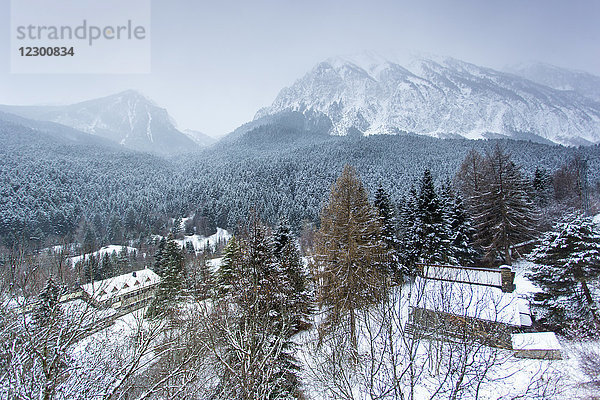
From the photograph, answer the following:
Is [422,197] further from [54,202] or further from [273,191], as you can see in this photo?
[54,202]

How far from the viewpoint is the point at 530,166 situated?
89.9 meters

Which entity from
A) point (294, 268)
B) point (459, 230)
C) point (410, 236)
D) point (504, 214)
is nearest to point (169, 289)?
point (294, 268)

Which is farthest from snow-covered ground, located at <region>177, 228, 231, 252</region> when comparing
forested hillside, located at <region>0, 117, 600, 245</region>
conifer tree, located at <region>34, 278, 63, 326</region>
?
conifer tree, located at <region>34, 278, 63, 326</region>

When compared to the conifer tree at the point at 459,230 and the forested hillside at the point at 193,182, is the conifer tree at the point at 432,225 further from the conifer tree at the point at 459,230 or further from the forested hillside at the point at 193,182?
the forested hillside at the point at 193,182

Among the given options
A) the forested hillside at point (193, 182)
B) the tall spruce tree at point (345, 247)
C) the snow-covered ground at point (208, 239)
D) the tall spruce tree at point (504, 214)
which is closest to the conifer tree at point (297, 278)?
the tall spruce tree at point (345, 247)

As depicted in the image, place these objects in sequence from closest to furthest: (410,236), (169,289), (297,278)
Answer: (297,278) < (169,289) < (410,236)

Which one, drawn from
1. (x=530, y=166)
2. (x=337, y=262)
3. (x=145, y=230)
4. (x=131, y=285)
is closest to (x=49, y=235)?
(x=145, y=230)

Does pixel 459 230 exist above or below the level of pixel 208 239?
above

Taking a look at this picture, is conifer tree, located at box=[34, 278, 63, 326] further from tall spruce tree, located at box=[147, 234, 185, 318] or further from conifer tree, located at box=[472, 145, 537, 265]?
conifer tree, located at box=[472, 145, 537, 265]

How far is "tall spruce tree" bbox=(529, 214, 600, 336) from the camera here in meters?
13.6

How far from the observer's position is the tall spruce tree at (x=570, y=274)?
13.6m

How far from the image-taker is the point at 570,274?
1405 cm

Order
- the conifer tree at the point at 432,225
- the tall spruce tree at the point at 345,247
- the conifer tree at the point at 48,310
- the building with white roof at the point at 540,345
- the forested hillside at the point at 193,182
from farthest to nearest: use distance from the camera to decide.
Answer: the forested hillside at the point at 193,182
the conifer tree at the point at 432,225
the tall spruce tree at the point at 345,247
the building with white roof at the point at 540,345
the conifer tree at the point at 48,310

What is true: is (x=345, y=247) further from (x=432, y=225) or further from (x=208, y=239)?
(x=208, y=239)
